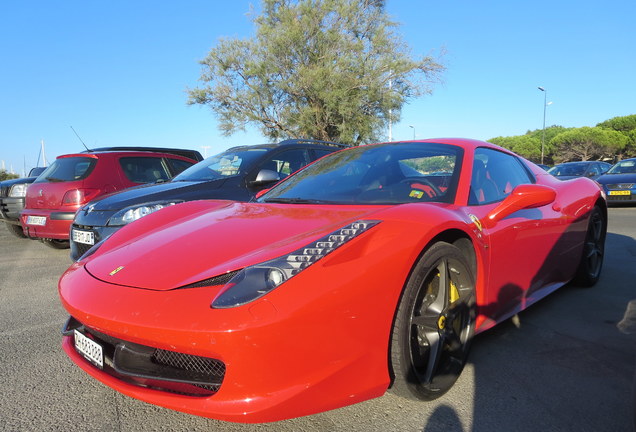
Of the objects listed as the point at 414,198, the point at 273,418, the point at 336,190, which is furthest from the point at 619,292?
the point at 273,418

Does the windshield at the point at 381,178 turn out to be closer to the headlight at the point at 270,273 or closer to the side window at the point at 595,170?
the headlight at the point at 270,273

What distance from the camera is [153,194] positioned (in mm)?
4531

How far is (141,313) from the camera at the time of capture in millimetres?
1540

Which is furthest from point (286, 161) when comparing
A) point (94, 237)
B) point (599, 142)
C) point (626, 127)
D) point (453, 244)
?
point (626, 127)

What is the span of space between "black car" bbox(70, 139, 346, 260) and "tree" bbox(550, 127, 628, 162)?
48179 mm

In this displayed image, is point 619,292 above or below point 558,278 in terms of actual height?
below

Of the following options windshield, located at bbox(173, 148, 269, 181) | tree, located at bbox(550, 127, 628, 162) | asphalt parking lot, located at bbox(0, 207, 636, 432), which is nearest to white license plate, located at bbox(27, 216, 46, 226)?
windshield, located at bbox(173, 148, 269, 181)

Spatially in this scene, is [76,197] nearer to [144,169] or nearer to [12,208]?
[144,169]

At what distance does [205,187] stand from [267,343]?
11.4ft

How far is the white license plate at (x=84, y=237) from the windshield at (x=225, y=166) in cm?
127

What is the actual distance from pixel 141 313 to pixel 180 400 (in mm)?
325

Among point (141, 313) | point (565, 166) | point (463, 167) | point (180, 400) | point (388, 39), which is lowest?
point (565, 166)

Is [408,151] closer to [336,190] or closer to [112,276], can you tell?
[336,190]

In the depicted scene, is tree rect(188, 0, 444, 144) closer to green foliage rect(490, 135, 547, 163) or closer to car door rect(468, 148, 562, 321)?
car door rect(468, 148, 562, 321)
